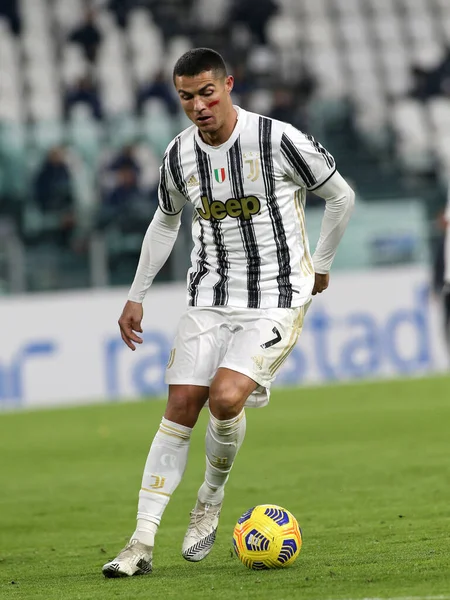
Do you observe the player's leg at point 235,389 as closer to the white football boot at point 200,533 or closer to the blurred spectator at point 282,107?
the white football boot at point 200,533

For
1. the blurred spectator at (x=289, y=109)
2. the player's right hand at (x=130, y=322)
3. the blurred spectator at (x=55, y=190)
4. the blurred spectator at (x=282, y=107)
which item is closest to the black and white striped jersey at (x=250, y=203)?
the player's right hand at (x=130, y=322)

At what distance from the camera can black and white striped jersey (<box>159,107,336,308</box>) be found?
5125 mm

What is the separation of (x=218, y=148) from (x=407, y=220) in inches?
428

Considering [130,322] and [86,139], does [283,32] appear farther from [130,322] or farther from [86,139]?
[130,322]

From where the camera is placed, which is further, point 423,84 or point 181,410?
point 423,84

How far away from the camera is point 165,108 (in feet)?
60.3

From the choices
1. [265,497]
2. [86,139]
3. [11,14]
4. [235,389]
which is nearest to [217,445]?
[235,389]

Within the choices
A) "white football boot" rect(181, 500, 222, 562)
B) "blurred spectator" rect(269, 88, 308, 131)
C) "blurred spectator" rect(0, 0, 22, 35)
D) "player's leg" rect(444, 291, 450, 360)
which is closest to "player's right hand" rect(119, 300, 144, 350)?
"white football boot" rect(181, 500, 222, 562)

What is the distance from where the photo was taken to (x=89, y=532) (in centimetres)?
653

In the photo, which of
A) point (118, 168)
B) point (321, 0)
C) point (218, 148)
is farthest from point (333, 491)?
point (321, 0)

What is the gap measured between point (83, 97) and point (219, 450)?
13.9 m

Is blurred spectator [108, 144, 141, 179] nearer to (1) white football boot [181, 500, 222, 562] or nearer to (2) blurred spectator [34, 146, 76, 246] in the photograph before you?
(2) blurred spectator [34, 146, 76, 246]

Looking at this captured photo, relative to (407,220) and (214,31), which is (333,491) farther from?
(214,31)

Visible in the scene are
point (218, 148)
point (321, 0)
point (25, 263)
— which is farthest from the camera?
point (321, 0)
